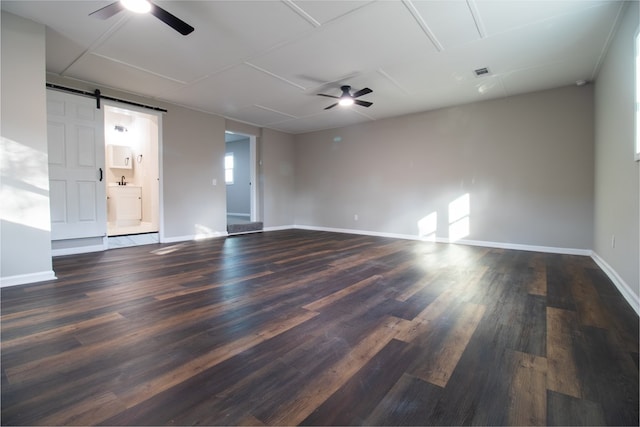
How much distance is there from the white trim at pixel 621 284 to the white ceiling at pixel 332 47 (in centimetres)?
253

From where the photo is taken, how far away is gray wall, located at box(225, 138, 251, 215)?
1024 centimetres

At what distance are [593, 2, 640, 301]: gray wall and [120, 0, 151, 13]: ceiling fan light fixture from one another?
4.06 m

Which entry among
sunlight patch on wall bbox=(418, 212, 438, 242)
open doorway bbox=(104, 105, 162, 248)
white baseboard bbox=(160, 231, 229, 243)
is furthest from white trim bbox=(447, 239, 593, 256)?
open doorway bbox=(104, 105, 162, 248)

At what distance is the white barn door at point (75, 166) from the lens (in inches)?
161

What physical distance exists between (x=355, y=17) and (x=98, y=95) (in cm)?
417

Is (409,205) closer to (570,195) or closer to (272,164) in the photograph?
(570,195)

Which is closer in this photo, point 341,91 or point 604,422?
point 604,422

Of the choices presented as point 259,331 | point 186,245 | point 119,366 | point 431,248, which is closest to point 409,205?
point 431,248

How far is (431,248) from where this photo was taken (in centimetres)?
497

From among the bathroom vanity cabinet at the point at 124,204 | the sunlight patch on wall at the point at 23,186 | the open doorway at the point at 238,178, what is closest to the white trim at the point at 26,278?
the sunlight patch on wall at the point at 23,186

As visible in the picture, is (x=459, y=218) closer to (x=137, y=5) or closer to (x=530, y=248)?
(x=530, y=248)

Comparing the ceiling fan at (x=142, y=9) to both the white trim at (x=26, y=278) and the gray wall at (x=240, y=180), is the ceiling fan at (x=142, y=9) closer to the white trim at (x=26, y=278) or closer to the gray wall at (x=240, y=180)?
the white trim at (x=26, y=278)

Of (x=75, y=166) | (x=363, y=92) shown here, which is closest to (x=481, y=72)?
(x=363, y=92)

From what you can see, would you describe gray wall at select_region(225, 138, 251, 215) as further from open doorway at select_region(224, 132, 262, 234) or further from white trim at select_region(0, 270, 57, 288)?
white trim at select_region(0, 270, 57, 288)
